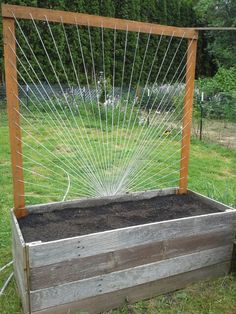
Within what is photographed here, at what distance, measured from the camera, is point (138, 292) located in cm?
175

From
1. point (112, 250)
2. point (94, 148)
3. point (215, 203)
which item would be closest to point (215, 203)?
point (215, 203)

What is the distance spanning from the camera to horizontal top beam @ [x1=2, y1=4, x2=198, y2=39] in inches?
63.2

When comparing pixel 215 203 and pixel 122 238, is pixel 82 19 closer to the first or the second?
pixel 122 238

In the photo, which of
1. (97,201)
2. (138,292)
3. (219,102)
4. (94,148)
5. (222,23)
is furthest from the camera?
(222,23)

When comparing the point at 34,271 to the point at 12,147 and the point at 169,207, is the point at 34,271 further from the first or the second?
the point at 169,207

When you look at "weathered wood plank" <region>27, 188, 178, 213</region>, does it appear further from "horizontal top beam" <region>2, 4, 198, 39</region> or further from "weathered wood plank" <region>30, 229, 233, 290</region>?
"horizontal top beam" <region>2, 4, 198, 39</region>

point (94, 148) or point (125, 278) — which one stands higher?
point (94, 148)

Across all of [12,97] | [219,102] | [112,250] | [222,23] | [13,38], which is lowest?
[112,250]

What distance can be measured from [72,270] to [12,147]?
24.8 inches

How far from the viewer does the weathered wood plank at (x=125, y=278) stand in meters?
1.52

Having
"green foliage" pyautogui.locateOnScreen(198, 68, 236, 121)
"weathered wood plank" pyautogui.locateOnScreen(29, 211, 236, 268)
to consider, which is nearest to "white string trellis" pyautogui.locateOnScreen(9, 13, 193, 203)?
"weathered wood plank" pyautogui.locateOnScreen(29, 211, 236, 268)

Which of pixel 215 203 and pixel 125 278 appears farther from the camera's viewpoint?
pixel 215 203

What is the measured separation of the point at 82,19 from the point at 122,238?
3.51 ft

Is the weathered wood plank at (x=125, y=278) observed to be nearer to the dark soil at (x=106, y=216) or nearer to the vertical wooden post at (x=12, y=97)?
the dark soil at (x=106, y=216)
